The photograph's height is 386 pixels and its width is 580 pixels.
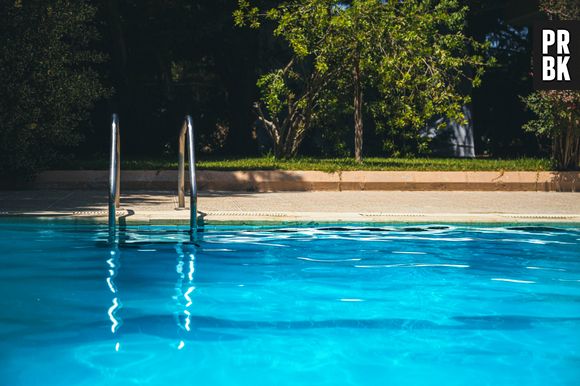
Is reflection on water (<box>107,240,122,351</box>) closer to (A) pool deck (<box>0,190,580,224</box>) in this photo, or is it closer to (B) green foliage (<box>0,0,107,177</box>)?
(A) pool deck (<box>0,190,580,224</box>)

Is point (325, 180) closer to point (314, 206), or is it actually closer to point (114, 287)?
point (314, 206)

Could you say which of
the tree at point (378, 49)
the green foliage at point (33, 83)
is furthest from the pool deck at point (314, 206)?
the tree at point (378, 49)

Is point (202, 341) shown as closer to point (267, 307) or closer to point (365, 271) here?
point (267, 307)

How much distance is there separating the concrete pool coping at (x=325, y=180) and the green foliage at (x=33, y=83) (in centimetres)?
64

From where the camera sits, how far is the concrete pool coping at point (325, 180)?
14938 millimetres

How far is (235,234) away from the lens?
10477 millimetres

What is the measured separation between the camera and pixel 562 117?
1714cm

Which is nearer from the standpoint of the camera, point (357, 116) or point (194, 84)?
point (357, 116)

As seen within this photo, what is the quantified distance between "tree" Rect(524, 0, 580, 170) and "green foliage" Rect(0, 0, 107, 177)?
28.3 feet

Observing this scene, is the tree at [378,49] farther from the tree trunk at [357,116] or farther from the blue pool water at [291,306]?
the blue pool water at [291,306]

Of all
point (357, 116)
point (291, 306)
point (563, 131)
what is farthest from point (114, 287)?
point (563, 131)

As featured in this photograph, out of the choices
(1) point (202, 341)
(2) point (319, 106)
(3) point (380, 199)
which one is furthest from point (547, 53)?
(1) point (202, 341)

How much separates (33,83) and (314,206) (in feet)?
18.4

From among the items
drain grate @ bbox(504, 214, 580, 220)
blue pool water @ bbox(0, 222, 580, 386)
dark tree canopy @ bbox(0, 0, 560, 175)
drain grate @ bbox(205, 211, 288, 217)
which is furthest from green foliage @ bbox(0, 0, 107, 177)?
drain grate @ bbox(504, 214, 580, 220)
